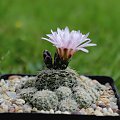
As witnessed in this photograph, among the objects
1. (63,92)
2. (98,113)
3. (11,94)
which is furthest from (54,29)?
(98,113)

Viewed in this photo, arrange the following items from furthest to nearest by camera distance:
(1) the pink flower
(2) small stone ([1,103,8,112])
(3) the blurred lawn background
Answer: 1. (3) the blurred lawn background
2. (1) the pink flower
3. (2) small stone ([1,103,8,112])

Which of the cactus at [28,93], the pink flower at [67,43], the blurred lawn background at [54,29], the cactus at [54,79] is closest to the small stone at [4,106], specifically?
the cactus at [28,93]

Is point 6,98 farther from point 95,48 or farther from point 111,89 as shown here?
point 95,48

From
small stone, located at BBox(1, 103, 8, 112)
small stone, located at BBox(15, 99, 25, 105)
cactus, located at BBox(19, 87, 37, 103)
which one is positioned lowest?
small stone, located at BBox(1, 103, 8, 112)

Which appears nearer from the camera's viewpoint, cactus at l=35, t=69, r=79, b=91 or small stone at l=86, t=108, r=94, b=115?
small stone at l=86, t=108, r=94, b=115

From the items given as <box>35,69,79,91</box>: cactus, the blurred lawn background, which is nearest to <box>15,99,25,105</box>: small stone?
<box>35,69,79,91</box>: cactus

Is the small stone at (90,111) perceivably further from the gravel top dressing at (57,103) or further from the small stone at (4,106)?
the small stone at (4,106)

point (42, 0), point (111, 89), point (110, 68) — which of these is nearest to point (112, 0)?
point (42, 0)

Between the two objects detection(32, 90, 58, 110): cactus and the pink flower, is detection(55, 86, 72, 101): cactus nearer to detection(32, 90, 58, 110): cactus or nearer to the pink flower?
detection(32, 90, 58, 110): cactus
